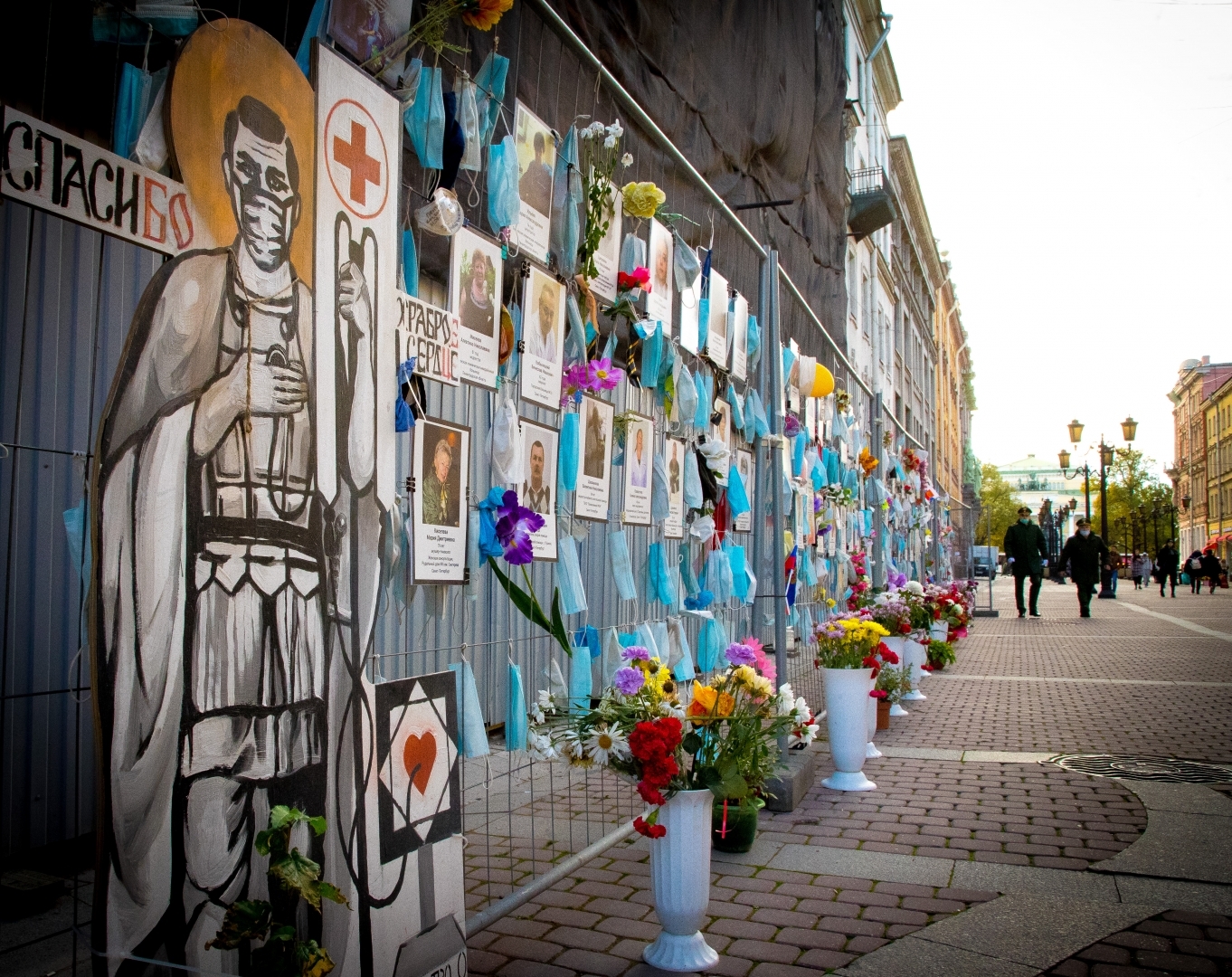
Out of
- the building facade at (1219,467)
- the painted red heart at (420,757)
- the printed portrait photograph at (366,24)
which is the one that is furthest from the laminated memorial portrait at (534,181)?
the building facade at (1219,467)

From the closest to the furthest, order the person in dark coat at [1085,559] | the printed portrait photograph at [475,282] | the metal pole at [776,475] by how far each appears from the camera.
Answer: the printed portrait photograph at [475,282] → the metal pole at [776,475] → the person in dark coat at [1085,559]

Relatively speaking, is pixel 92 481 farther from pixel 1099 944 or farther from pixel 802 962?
pixel 1099 944

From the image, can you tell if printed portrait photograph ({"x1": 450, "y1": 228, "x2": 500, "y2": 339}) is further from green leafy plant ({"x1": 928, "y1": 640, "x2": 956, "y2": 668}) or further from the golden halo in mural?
green leafy plant ({"x1": 928, "y1": 640, "x2": 956, "y2": 668})

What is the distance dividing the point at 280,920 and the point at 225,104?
5.97 ft

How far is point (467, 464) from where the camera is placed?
3021 mm

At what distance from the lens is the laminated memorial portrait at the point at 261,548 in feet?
6.91

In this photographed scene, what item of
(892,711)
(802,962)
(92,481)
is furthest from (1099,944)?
(892,711)

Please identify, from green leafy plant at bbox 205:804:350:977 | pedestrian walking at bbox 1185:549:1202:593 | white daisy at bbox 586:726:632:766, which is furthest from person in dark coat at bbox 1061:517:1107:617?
green leafy plant at bbox 205:804:350:977

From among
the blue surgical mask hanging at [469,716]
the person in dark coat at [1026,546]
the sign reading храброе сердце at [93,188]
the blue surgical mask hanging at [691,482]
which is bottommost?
the blue surgical mask hanging at [469,716]

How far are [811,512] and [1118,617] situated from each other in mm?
16092

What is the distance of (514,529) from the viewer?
312cm

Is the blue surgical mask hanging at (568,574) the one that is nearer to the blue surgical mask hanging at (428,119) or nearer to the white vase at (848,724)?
the blue surgical mask hanging at (428,119)

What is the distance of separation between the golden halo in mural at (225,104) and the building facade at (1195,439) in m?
72.5

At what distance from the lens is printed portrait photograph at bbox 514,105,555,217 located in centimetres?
324
